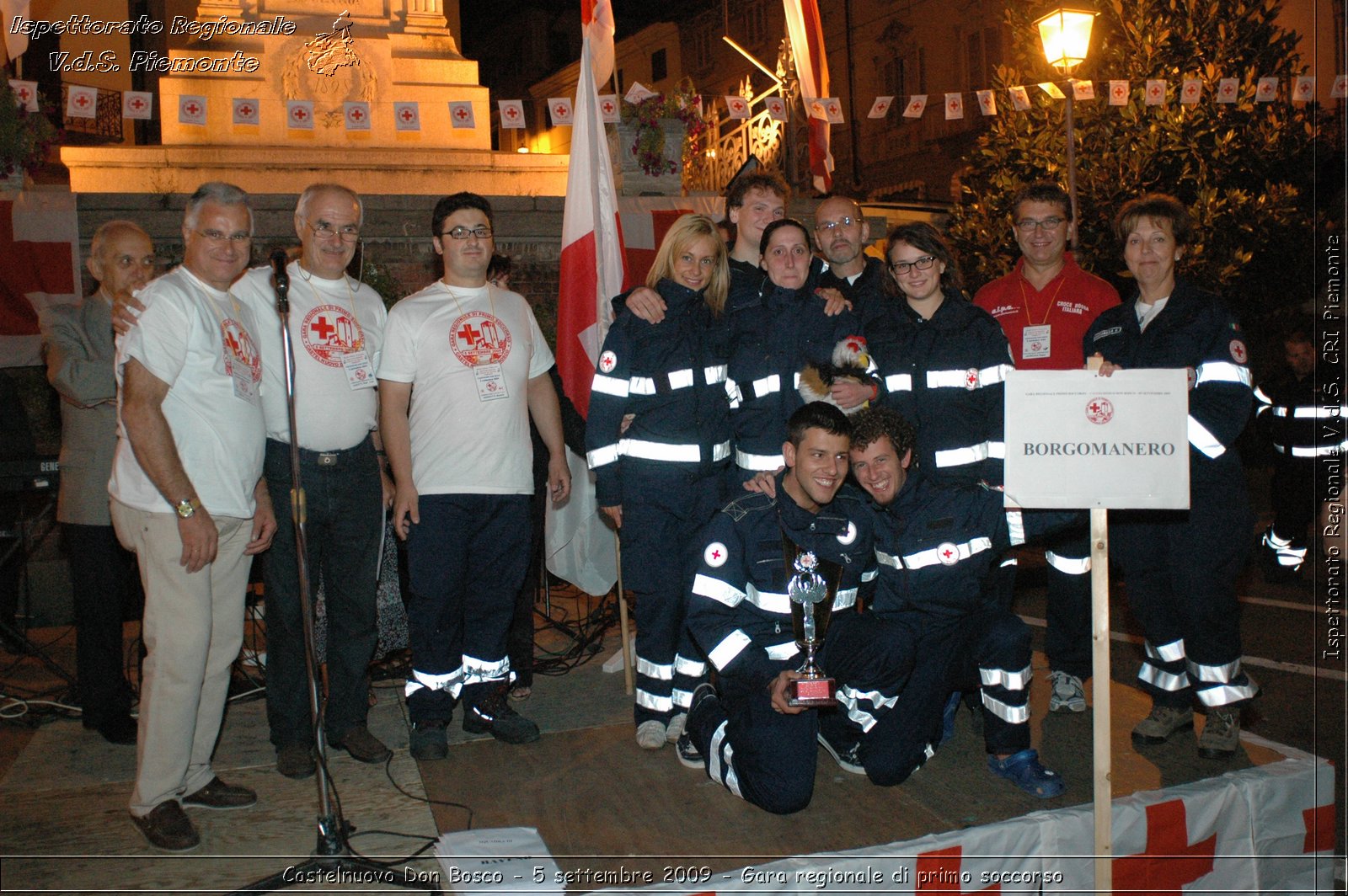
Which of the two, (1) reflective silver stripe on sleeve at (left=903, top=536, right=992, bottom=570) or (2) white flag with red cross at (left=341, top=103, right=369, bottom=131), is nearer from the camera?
(1) reflective silver stripe on sleeve at (left=903, top=536, right=992, bottom=570)

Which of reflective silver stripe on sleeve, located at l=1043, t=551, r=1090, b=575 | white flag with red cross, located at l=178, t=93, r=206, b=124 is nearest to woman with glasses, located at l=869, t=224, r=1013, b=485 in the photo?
reflective silver stripe on sleeve, located at l=1043, t=551, r=1090, b=575

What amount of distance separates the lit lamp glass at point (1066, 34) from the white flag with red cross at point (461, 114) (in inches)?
202

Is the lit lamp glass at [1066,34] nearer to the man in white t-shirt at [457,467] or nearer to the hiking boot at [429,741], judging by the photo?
the man in white t-shirt at [457,467]

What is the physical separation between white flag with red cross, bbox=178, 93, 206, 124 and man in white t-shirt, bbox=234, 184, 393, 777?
627cm

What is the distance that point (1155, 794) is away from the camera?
3582 mm

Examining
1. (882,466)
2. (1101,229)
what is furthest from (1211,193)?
(882,466)

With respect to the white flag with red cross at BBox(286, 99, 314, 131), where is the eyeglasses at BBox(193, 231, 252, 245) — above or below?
below

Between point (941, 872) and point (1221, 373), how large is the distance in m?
2.36

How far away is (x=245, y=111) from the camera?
35.1ft

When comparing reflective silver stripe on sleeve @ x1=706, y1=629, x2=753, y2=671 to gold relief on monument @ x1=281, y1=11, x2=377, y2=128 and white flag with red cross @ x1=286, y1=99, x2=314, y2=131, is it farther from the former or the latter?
gold relief on monument @ x1=281, y1=11, x2=377, y2=128

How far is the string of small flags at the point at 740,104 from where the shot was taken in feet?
30.2

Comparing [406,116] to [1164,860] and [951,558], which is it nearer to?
[951,558]

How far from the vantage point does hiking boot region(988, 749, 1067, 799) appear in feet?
13.0

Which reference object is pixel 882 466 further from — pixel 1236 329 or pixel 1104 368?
pixel 1236 329
